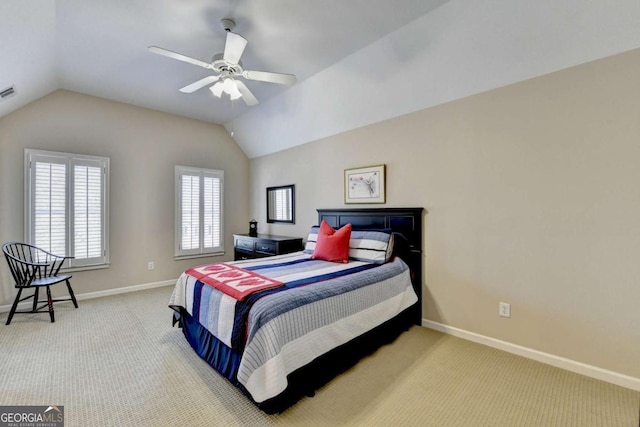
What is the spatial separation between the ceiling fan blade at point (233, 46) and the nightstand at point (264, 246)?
2.41 m

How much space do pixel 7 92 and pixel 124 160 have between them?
1.43 meters

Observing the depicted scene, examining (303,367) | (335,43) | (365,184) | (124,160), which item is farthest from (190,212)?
(303,367)

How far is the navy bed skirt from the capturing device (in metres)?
1.76

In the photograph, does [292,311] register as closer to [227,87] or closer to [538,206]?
[227,87]

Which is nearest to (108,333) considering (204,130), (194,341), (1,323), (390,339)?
(194,341)

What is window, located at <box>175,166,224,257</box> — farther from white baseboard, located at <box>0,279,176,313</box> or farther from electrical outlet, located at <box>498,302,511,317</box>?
electrical outlet, located at <box>498,302,511,317</box>

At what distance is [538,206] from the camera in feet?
7.59

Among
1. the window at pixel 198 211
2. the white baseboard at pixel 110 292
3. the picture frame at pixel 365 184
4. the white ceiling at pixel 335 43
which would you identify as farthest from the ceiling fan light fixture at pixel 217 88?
the white baseboard at pixel 110 292

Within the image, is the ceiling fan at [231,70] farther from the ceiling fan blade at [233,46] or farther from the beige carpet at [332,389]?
the beige carpet at [332,389]

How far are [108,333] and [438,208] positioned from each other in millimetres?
A: 3650

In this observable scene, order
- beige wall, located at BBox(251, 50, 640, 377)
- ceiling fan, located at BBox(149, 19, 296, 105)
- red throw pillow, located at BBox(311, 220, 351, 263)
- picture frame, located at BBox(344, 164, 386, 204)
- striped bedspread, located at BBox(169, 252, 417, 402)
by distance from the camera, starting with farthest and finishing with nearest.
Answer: picture frame, located at BBox(344, 164, 386, 204), red throw pillow, located at BBox(311, 220, 351, 263), ceiling fan, located at BBox(149, 19, 296, 105), beige wall, located at BBox(251, 50, 640, 377), striped bedspread, located at BBox(169, 252, 417, 402)

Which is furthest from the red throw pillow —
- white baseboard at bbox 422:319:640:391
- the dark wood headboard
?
white baseboard at bbox 422:319:640:391

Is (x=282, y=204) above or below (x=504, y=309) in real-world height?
above

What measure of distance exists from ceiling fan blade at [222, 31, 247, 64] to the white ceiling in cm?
37
